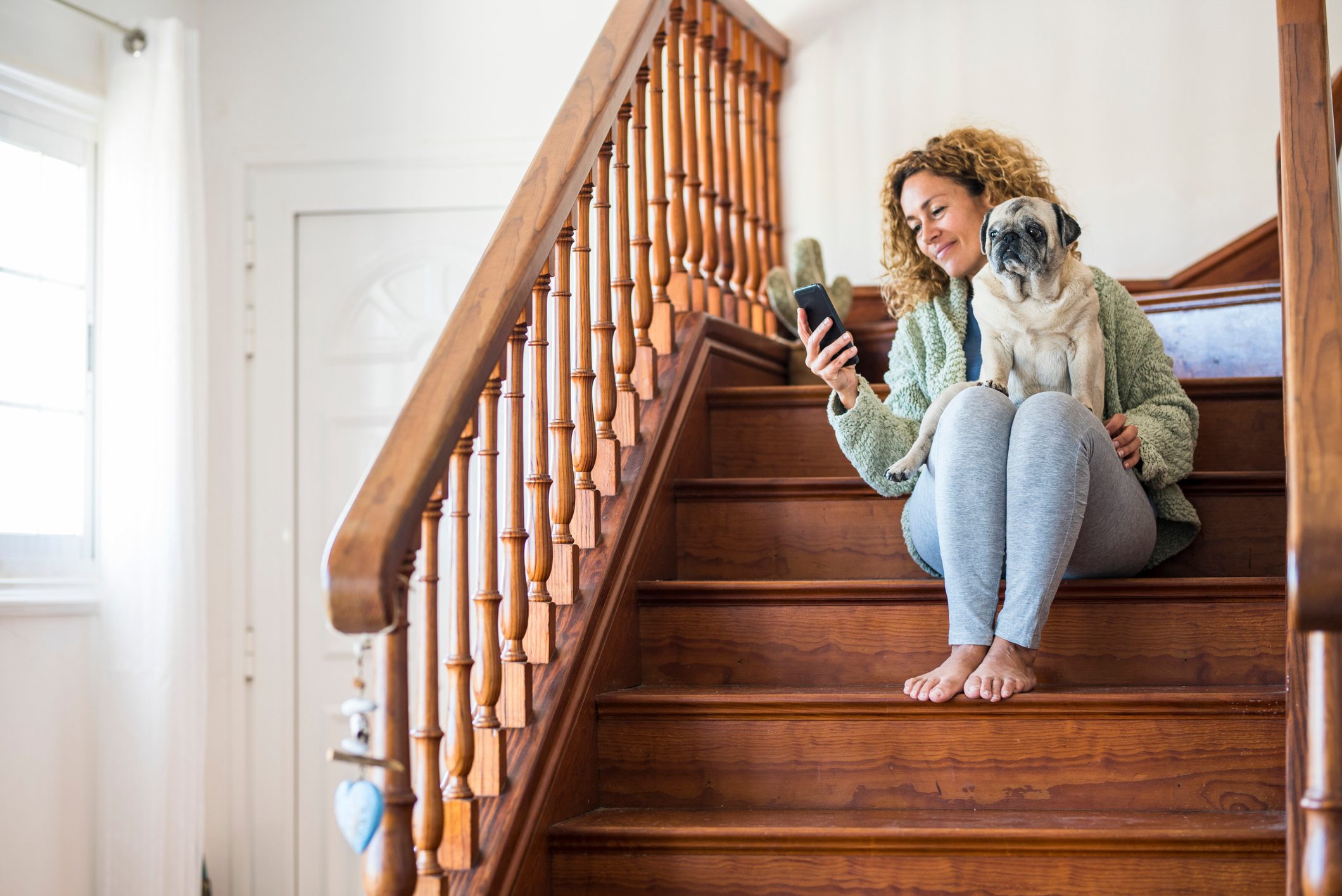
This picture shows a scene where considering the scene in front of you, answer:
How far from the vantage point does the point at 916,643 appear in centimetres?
193

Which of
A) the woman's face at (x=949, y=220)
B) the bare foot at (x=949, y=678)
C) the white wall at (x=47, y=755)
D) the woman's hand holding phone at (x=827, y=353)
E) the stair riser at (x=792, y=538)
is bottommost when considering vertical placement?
the white wall at (x=47, y=755)

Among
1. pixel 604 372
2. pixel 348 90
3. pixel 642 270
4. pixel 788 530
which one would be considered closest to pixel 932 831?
pixel 788 530

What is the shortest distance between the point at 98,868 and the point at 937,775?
2.19 metres

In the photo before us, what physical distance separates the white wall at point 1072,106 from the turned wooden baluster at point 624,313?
1.52 metres

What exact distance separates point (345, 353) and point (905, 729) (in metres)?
2.35

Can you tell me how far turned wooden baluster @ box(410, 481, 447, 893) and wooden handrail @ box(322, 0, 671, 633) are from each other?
77 millimetres

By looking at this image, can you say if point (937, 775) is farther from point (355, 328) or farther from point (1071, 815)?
point (355, 328)

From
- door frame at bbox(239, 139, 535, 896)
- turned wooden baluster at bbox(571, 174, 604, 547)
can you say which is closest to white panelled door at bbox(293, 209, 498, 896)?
door frame at bbox(239, 139, 535, 896)

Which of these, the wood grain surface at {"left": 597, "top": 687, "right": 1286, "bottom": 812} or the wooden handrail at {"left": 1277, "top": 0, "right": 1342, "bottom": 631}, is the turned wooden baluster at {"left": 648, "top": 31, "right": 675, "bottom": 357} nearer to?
the wood grain surface at {"left": 597, "top": 687, "right": 1286, "bottom": 812}

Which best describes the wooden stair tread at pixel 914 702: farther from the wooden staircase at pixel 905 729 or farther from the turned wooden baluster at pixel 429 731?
the turned wooden baluster at pixel 429 731

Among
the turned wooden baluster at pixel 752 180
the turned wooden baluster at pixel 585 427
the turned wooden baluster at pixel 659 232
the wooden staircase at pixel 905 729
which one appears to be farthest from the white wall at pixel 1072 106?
the turned wooden baluster at pixel 585 427

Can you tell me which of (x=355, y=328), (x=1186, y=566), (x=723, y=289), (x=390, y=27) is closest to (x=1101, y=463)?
→ (x=1186, y=566)

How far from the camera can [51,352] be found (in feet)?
10.2

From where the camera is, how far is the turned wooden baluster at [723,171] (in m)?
2.92
